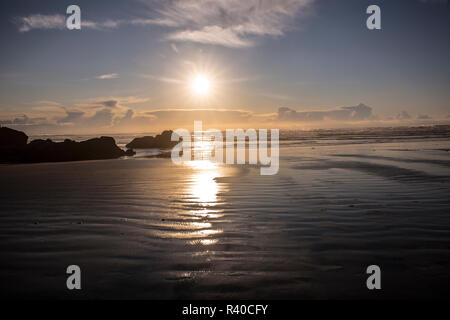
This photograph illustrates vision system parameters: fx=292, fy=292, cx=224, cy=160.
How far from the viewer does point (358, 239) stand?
17.1 ft

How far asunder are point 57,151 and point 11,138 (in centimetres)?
607

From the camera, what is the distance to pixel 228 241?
523 cm

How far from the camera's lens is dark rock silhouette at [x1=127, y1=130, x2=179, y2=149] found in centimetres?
4175

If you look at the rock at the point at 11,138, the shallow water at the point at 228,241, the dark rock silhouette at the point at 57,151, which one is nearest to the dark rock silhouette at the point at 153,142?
the dark rock silhouette at the point at 57,151

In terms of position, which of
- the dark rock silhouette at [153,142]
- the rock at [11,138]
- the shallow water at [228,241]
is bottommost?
the shallow water at [228,241]

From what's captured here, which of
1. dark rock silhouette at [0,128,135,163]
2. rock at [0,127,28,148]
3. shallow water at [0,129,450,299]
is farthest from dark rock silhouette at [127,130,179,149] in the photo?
shallow water at [0,129,450,299]

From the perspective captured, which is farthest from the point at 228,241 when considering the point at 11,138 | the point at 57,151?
the point at 11,138

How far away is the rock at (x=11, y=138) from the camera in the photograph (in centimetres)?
2528

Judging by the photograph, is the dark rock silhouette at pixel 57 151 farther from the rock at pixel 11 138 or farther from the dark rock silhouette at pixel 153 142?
the dark rock silhouette at pixel 153 142

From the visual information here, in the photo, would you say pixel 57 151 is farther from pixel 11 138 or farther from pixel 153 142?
pixel 153 142

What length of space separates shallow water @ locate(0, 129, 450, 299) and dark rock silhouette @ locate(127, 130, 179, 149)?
32.1 meters

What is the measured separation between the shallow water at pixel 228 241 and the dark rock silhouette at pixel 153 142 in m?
32.1

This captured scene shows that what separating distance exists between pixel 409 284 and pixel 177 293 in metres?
2.89
